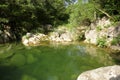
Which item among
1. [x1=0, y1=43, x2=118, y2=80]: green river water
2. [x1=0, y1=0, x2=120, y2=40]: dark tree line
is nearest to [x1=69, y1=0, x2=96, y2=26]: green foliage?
[x1=0, y1=0, x2=120, y2=40]: dark tree line

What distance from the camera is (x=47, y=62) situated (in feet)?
45.6

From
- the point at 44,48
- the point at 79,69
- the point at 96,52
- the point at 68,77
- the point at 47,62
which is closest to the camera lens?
the point at 68,77

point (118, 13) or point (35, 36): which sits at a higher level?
point (118, 13)

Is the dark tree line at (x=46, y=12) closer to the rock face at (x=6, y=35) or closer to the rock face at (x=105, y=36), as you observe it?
the rock face at (x=6, y=35)

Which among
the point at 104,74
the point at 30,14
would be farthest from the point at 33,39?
the point at 104,74

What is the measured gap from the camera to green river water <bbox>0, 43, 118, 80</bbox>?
11125 millimetres

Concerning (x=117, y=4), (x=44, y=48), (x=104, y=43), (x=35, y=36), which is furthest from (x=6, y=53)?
(x=117, y=4)

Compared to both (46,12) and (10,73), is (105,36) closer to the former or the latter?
(10,73)

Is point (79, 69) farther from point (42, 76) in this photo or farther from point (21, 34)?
point (21, 34)

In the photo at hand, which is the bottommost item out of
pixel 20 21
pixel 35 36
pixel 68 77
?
pixel 68 77

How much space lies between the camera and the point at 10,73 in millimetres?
11391

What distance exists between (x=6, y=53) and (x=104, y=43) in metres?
8.31

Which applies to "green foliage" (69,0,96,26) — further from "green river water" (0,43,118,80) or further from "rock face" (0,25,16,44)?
"rock face" (0,25,16,44)

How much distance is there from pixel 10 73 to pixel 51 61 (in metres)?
3.59
